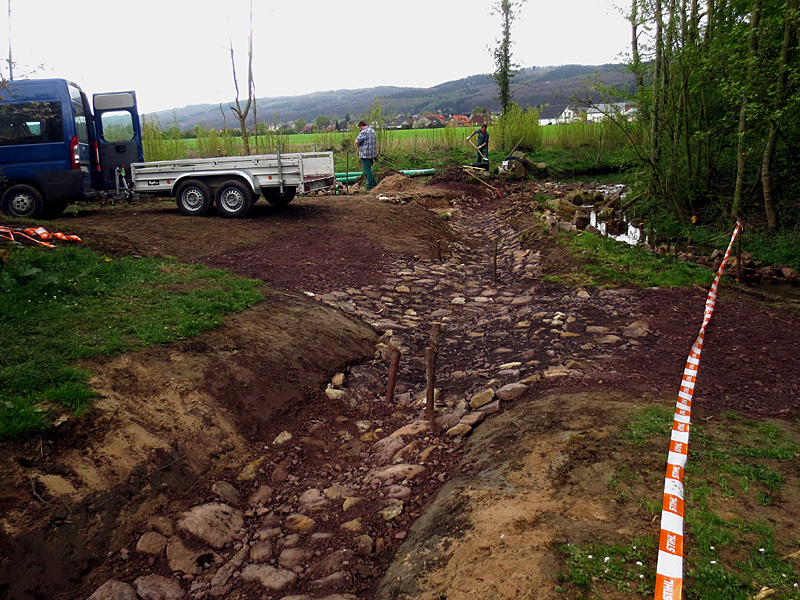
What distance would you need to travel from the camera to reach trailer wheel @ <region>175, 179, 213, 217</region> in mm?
11211

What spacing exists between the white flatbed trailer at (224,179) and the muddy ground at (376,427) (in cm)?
253

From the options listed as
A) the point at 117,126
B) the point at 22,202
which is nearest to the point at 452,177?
the point at 117,126

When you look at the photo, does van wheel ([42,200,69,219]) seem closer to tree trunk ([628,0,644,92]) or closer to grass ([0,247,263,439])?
grass ([0,247,263,439])

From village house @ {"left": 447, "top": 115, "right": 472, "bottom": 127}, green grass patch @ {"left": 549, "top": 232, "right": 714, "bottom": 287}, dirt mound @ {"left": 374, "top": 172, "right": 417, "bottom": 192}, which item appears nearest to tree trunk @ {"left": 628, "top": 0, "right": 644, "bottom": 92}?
green grass patch @ {"left": 549, "top": 232, "right": 714, "bottom": 287}

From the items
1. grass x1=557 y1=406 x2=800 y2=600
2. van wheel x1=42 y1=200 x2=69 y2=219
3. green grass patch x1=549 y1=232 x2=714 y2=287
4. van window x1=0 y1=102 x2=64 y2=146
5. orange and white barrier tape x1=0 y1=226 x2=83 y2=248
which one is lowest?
grass x1=557 y1=406 x2=800 y2=600

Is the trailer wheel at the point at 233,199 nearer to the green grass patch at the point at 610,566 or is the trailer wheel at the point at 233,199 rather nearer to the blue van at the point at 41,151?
the blue van at the point at 41,151

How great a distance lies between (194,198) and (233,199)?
2.78 ft

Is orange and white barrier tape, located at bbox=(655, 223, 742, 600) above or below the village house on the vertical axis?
below

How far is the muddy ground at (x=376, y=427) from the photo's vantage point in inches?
119

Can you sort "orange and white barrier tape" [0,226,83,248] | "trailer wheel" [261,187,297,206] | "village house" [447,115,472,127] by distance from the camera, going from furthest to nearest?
1. "village house" [447,115,472,127]
2. "trailer wheel" [261,187,297,206]
3. "orange and white barrier tape" [0,226,83,248]

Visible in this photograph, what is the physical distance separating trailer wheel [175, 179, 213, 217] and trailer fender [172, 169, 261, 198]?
8 cm

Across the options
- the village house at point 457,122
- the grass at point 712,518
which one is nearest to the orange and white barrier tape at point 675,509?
the grass at point 712,518

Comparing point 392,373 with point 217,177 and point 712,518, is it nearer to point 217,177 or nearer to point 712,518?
point 712,518

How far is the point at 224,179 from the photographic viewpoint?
1117cm
